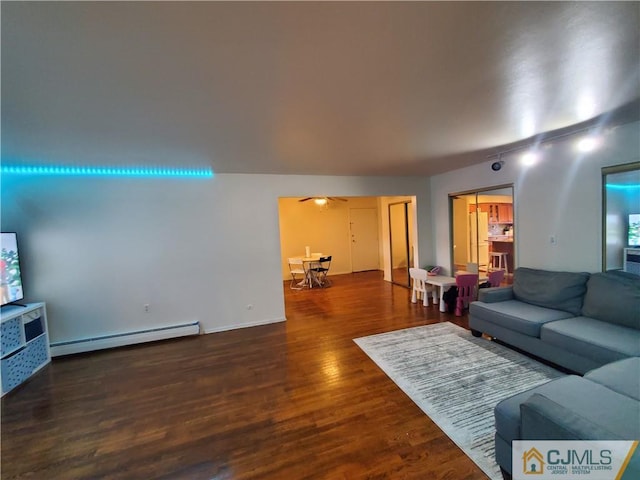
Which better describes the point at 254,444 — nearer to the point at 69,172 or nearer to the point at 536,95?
the point at 536,95

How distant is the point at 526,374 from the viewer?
264 cm

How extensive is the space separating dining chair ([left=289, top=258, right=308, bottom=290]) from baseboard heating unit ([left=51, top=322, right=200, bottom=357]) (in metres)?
3.38

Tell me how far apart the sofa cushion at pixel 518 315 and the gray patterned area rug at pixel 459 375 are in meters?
0.33

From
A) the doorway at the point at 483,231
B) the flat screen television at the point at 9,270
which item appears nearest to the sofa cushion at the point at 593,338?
the doorway at the point at 483,231

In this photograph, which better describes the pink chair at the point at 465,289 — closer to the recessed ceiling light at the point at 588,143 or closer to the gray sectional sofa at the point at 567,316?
the gray sectional sofa at the point at 567,316

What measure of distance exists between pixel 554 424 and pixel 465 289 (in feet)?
11.7

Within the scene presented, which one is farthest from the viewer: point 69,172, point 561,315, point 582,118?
point 69,172

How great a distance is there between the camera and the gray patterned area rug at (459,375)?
78.1 inches

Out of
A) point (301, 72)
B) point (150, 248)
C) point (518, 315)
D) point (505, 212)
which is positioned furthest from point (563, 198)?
point (150, 248)

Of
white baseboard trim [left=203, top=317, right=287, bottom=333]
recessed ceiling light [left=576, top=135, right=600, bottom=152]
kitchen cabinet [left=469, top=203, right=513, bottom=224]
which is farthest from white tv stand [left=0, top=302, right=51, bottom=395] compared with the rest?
recessed ceiling light [left=576, top=135, right=600, bottom=152]

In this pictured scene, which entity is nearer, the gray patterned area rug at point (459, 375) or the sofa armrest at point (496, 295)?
the gray patterned area rug at point (459, 375)

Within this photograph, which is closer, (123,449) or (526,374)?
(123,449)

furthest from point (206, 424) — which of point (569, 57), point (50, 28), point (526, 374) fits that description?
point (569, 57)

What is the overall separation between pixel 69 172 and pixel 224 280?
2579 mm
